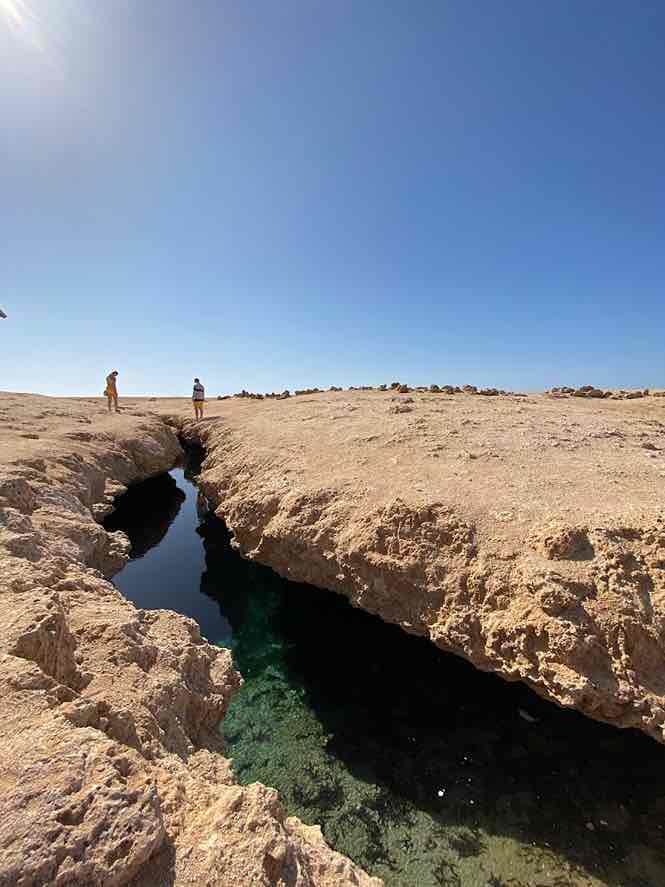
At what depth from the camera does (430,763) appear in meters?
6.12

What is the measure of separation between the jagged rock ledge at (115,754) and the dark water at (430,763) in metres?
2.32

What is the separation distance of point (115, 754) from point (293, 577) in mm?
5408

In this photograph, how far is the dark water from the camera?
4992 millimetres

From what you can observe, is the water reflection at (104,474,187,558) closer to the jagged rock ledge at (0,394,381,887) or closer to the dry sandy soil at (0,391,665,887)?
the dry sandy soil at (0,391,665,887)

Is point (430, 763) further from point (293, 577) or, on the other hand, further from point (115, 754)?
point (115, 754)

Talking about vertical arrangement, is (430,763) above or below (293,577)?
below

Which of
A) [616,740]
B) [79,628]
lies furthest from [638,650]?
[79,628]

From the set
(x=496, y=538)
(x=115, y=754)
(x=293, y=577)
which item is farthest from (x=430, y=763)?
(x=115, y=754)

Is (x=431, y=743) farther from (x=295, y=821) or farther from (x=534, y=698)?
(x=295, y=821)

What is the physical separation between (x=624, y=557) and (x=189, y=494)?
637 inches

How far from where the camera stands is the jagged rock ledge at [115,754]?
2297 millimetres

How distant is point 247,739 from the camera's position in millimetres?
6535

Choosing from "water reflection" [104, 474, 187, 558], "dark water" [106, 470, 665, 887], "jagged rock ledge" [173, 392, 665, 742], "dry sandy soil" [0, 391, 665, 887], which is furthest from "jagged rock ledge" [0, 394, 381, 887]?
"water reflection" [104, 474, 187, 558]

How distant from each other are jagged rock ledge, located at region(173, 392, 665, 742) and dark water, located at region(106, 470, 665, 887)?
5.00 feet
